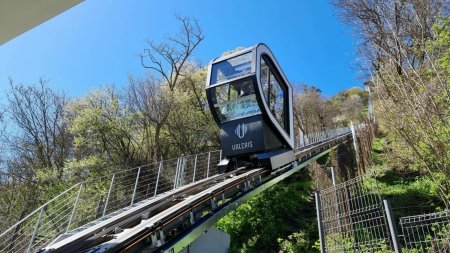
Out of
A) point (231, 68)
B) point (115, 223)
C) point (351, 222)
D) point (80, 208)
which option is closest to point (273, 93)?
point (231, 68)

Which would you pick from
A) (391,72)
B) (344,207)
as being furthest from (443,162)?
(344,207)

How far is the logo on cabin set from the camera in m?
8.49

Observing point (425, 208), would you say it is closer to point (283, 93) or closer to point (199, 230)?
point (283, 93)

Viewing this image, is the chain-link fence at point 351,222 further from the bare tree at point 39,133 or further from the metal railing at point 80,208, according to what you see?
the bare tree at point 39,133

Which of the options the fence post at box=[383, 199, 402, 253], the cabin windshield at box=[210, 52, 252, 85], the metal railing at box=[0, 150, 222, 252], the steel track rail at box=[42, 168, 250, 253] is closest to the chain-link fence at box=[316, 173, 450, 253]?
the fence post at box=[383, 199, 402, 253]

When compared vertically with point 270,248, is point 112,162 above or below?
above

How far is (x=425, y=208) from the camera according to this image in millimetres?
8102

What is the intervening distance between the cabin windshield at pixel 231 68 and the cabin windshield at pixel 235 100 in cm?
25

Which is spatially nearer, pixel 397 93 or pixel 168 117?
pixel 397 93

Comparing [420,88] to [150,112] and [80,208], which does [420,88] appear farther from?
[150,112]

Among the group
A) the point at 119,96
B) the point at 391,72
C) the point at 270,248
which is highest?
the point at 119,96

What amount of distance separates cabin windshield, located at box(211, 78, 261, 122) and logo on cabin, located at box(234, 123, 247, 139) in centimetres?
28

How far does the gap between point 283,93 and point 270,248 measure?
4501 millimetres

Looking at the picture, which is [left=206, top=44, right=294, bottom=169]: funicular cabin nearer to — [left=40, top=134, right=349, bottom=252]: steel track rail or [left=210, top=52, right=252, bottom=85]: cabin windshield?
[left=210, top=52, right=252, bottom=85]: cabin windshield
